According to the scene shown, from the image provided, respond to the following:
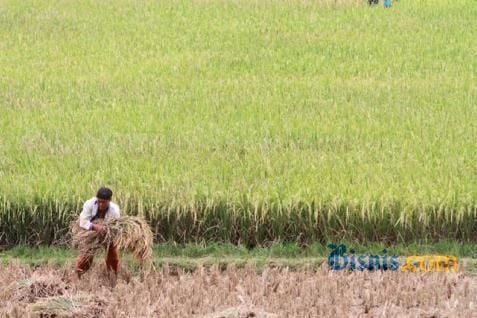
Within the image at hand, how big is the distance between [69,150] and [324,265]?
3434 millimetres

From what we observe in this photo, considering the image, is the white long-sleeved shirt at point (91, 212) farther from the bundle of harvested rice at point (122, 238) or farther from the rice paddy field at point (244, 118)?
the rice paddy field at point (244, 118)

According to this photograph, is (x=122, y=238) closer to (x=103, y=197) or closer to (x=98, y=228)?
(x=98, y=228)

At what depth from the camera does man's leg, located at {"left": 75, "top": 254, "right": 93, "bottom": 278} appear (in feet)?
28.0

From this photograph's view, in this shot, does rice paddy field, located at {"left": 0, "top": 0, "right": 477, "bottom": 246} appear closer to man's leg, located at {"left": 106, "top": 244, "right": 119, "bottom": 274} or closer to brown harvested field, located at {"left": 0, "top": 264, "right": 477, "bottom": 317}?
brown harvested field, located at {"left": 0, "top": 264, "right": 477, "bottom": 317}

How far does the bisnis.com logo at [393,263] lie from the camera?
895 cm

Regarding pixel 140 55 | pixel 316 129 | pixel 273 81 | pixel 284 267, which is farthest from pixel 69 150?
pixel 140 55

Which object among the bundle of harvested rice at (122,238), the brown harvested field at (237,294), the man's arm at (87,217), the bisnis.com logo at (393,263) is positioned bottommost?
the brown harvested field at (237,294)

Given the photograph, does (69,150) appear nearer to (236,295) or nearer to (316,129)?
(316,129)

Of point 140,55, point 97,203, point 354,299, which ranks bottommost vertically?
point 354,299

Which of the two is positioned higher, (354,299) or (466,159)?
(466,159)

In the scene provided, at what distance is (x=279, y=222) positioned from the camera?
9.83 metres

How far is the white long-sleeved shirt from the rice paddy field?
1.37 m

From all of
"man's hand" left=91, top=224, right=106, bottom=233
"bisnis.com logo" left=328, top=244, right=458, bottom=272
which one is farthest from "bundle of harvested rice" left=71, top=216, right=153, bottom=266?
"bisnis.com logo" left=328, top=244, right=458, bottom=272

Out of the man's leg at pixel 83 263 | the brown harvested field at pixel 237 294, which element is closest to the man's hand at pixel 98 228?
the man's leg at pixel 83 263
